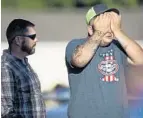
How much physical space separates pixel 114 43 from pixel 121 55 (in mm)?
95

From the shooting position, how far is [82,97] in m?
3.08

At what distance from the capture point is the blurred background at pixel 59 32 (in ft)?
10.5

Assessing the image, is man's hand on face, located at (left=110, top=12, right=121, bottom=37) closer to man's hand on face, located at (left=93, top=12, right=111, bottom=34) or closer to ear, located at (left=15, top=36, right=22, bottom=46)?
man's hand on face, located at (left=93, top=12, right=111, bottom=34)

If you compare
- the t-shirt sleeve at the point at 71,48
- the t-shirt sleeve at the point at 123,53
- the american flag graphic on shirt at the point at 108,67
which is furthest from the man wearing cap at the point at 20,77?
the t-shirt sleeve at the point at 123,53

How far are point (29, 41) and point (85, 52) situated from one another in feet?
1.60

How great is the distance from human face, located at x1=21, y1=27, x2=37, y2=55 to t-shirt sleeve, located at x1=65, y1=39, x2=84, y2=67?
0.84ft

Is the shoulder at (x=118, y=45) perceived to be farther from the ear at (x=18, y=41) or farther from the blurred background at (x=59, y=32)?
the ear at (x=18, y=41)

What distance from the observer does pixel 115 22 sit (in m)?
3.08

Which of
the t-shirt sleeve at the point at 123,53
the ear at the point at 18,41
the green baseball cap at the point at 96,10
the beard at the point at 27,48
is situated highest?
the green baseball cap at the point at 96,10

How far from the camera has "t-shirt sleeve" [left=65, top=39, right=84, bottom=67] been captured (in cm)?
311

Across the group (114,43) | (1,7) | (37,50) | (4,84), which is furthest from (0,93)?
(114,43)

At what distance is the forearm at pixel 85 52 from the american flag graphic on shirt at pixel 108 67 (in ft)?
0.37

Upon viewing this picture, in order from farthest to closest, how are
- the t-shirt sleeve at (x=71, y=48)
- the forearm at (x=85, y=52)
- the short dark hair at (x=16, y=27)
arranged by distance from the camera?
the short dark hair at (x=16, y=27)
the t-shirt sleeve at (x=71, y=48)
the forearm at (x=85, y=52)

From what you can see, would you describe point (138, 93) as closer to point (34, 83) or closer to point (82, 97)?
point (82, 97)
